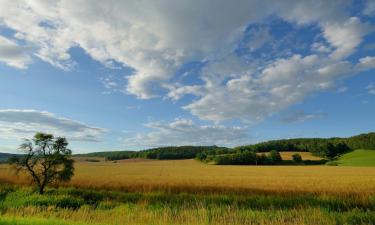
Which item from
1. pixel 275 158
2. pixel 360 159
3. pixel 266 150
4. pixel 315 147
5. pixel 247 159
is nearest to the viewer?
pixel 360 159

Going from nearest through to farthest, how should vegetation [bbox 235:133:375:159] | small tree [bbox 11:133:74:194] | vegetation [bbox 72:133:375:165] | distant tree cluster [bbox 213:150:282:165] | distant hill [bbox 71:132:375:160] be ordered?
small tree [bbox 11:133:74:194] → distant tree cluster [bbox 213:150:282:165] → vegetation [bbox 72:133:375:165] → vegetation [bbox 235:133:375:159] → distant hill [bbox 71:132:375:160]

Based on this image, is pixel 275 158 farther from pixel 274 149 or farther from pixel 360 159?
pixel 274 149

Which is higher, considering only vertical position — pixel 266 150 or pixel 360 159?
pixel 266 150

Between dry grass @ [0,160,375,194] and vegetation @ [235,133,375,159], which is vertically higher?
vegetation @ [235,133,375,159]

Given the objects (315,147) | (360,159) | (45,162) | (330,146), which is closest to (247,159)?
(360,159)

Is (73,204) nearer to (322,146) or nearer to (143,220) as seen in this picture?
(143,220)

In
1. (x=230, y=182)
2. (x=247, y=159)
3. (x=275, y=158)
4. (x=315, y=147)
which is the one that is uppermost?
(x=315, y=147)

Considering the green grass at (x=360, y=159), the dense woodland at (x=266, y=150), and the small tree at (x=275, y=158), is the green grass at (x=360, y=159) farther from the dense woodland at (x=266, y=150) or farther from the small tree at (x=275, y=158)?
the small tree at (x=275, y=158)

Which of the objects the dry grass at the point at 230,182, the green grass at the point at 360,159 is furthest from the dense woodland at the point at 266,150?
the dry grass at the point at 230,182

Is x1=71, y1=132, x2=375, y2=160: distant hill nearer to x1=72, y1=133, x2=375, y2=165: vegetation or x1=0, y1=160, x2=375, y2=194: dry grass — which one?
x1=72, y1=133, x2=375, y2=165: vegetation

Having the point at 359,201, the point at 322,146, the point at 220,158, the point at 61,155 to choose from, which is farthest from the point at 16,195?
the point at 322,146

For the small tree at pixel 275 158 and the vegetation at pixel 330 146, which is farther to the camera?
the vegetation at pixel 330 146

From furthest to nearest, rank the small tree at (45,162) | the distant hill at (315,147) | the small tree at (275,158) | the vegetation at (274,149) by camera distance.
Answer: the distant hill at (315,147), the small tree at (275,158), the vegetation at (274,149), the small tree at (45,162)

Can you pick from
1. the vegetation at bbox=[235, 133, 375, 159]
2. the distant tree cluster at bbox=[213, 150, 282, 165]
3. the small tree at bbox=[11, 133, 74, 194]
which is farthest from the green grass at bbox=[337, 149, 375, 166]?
the small tree at bbox=[11, 133, 74, 194]
